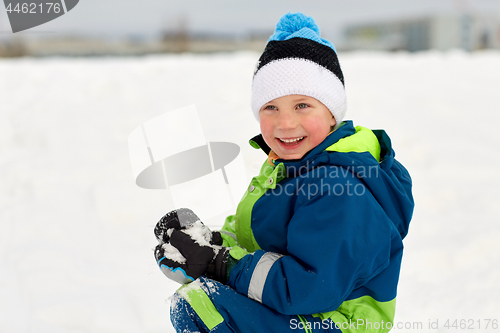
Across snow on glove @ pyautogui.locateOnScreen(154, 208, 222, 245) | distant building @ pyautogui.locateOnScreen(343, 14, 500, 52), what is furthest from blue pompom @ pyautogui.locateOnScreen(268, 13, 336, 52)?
distant building @ pyautogui.locateOnScreen(343, 14, 500, 52)

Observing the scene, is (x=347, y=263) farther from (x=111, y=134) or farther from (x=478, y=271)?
(x=111, y=134)

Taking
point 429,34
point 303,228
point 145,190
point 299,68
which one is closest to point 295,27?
point 299,68

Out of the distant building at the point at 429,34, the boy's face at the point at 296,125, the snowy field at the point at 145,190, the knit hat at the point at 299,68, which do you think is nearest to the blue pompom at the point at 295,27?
the knit hat at the point at 299,68

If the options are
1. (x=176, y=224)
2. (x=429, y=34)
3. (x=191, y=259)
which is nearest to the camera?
(x=191, y=259)

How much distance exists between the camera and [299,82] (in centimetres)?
132

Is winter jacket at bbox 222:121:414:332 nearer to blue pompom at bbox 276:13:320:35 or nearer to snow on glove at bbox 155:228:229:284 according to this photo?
snow on glove at bbox 155:228:229:284

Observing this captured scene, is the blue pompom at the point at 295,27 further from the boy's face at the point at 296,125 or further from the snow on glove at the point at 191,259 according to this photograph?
the snow on glove at the point at 191,259

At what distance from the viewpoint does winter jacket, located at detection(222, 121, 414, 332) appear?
1.12 meters

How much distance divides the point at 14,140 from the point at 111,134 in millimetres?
822

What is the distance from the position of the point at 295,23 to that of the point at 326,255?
2.64 ft

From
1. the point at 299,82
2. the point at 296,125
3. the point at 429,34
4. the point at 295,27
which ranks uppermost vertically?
the point at 295,27

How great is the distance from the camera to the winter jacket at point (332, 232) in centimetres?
112

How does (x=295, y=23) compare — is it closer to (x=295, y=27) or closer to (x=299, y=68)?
(x=295, y=27)

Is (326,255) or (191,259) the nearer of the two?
(326,255)
